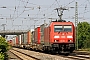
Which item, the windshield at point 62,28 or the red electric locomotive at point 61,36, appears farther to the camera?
the windshield at point 62,28

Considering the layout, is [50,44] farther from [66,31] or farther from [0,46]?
[0,46]

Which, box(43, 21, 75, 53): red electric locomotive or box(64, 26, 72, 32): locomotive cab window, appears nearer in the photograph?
box(43, 21, 75, 53): red electric locomotive

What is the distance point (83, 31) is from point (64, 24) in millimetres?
58817

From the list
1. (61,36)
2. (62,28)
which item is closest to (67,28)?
(62,28)

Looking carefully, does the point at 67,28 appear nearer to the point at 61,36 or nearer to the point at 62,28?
the point at 62,28

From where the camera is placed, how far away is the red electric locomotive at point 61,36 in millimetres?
28438

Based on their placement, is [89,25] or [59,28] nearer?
[59,28]

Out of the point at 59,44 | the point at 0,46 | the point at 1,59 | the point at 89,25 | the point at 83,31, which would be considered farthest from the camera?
the point at 89,25

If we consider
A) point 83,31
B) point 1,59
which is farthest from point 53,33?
point 83,31

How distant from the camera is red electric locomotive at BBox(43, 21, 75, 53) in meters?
28.4

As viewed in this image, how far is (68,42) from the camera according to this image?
2855cm

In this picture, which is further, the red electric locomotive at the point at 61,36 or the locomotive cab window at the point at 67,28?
the locomotive cab window at the point at 67,28

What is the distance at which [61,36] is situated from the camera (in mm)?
28625

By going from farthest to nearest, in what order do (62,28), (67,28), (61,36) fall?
(67,28), (62,28), (61,36)
